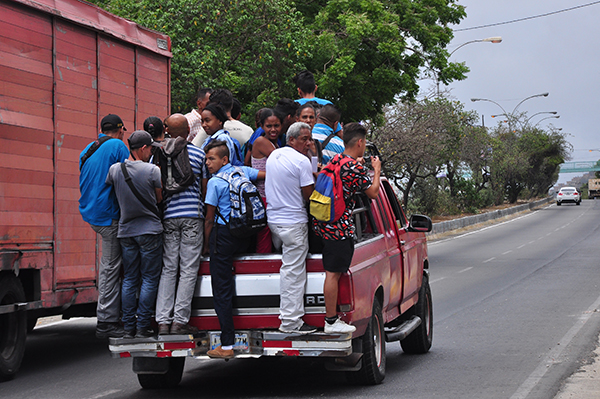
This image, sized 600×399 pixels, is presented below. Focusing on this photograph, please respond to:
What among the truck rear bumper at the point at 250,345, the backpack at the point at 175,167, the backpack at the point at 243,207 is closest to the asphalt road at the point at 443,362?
the truck rear bumper at the point at 250,345

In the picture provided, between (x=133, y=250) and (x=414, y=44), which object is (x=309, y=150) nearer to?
(x=133, y=250)

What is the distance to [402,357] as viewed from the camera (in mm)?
9039

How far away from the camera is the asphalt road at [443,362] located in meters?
7.08

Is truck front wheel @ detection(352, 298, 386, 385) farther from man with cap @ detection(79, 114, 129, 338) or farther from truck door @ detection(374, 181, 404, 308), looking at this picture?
man with cap @ detection(79, 114, 129, 338)

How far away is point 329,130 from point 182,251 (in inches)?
78.6

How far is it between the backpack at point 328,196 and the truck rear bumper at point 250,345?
3.19 ft

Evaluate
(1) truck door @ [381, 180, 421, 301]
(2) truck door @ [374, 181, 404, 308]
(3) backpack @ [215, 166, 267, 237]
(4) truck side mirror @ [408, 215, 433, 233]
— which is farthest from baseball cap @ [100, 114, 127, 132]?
(4) truck side mirror @ [408, 215, 433, 233]

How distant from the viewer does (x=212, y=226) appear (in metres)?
6.58

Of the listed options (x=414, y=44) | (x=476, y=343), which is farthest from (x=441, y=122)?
(x=476, y=343)

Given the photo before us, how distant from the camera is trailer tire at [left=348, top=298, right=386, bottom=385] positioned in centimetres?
675

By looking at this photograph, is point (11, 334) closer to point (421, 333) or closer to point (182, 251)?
point (182, 251)

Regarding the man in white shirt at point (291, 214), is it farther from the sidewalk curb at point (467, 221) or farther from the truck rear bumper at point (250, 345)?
the sidewalk curb at point (467, 221)

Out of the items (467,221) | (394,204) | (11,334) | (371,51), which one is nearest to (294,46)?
(371,51)

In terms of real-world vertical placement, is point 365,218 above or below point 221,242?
above
